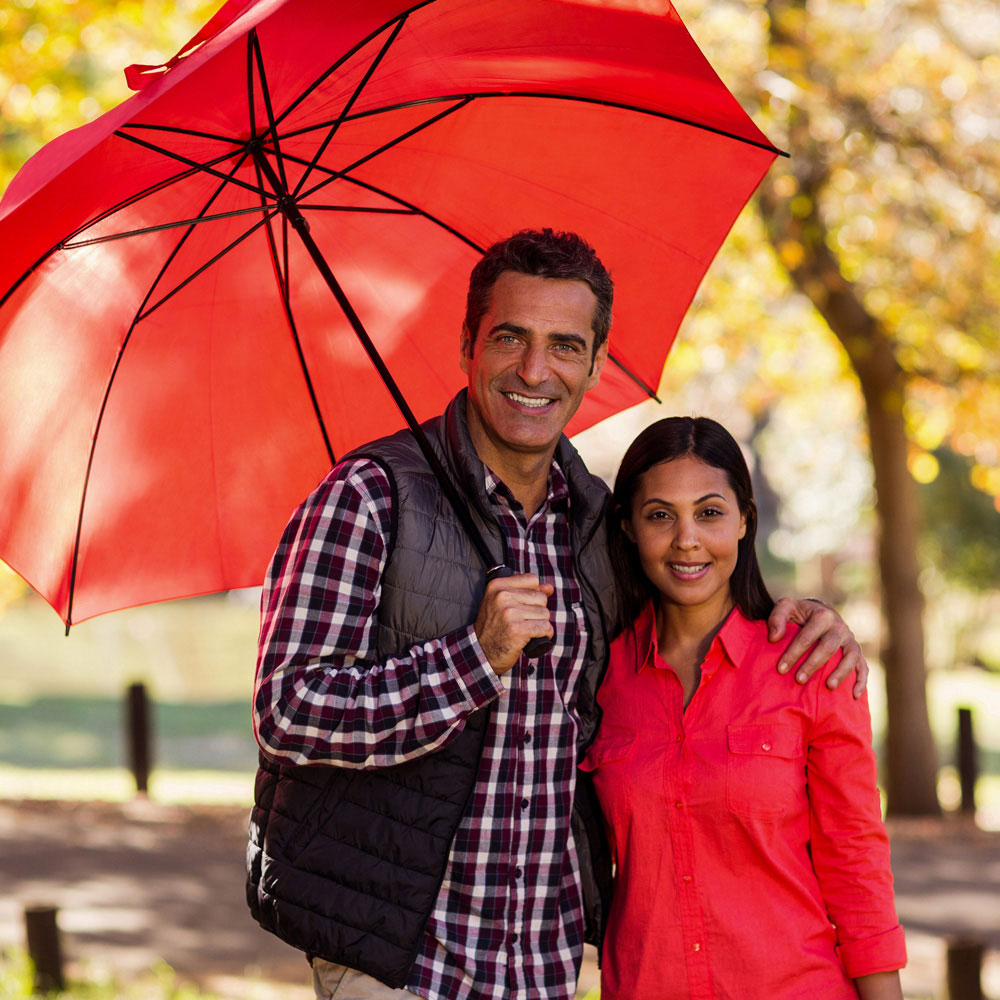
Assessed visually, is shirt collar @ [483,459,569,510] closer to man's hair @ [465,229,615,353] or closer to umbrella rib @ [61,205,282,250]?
man's hair @ [465,229,615,353]

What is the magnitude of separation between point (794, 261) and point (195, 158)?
682 centimetres

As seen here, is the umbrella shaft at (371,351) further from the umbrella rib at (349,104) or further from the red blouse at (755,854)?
the red blouse at (755,854)

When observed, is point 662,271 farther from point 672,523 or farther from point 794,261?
point 794,261

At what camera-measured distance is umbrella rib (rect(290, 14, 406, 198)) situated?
3.07m

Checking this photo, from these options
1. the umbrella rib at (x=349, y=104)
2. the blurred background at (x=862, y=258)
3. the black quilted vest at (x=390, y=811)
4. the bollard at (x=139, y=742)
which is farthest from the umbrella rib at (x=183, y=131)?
the bollard at (x=139, y=742)

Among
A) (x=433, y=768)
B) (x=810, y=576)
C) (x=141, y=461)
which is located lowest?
Answer: (x=810, y=576)

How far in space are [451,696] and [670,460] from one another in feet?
2.83

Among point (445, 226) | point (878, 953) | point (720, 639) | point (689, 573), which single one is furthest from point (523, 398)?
point (878, 953)

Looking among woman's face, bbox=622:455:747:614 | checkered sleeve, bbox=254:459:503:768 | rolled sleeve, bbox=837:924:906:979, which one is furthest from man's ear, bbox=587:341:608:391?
rolled sleeve, bbox=837:924:906:979

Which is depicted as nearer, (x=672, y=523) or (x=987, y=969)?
(x=672, y=523)

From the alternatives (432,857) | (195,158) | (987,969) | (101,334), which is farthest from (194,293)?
(987,969)

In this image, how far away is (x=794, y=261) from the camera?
367 inches

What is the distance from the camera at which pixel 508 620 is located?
2752 millimetres

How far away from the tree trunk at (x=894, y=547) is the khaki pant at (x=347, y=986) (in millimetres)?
7940
